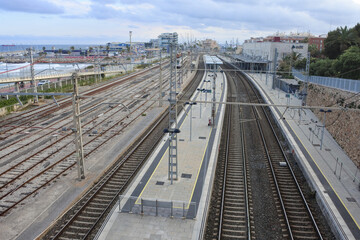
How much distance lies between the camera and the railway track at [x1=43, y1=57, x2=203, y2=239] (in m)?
12.2

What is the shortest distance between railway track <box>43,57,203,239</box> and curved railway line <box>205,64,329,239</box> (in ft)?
15.4

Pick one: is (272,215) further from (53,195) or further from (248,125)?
(248,125)

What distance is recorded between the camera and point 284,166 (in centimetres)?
1945

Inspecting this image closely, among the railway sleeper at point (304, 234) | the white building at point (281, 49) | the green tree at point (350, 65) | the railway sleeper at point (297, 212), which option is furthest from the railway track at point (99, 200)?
the white building at point (281, 49)

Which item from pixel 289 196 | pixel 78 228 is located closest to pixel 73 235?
pixel 78 228

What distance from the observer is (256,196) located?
608 inches

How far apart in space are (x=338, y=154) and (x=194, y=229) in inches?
536

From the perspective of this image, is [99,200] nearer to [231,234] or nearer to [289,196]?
[231,234]

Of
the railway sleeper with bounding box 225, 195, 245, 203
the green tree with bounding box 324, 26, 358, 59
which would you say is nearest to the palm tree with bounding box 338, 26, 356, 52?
the green tree with bounding box 324, 26, 358, 59

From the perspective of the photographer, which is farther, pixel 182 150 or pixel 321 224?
pixel 182 150

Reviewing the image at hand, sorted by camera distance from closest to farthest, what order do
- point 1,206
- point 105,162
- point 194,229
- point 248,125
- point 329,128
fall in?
1. point 194,229
2. point 1,206
3. point 105,162
4. point 329,128
5. point 248,125

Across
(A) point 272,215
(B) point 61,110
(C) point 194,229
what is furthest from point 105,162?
(B) point 61,110

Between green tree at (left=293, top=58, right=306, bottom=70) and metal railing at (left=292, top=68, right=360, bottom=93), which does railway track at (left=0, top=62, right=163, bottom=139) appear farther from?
green tree at (left=293, top=58, right=306, bottom=70)

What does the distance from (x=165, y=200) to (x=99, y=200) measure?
3306mm
